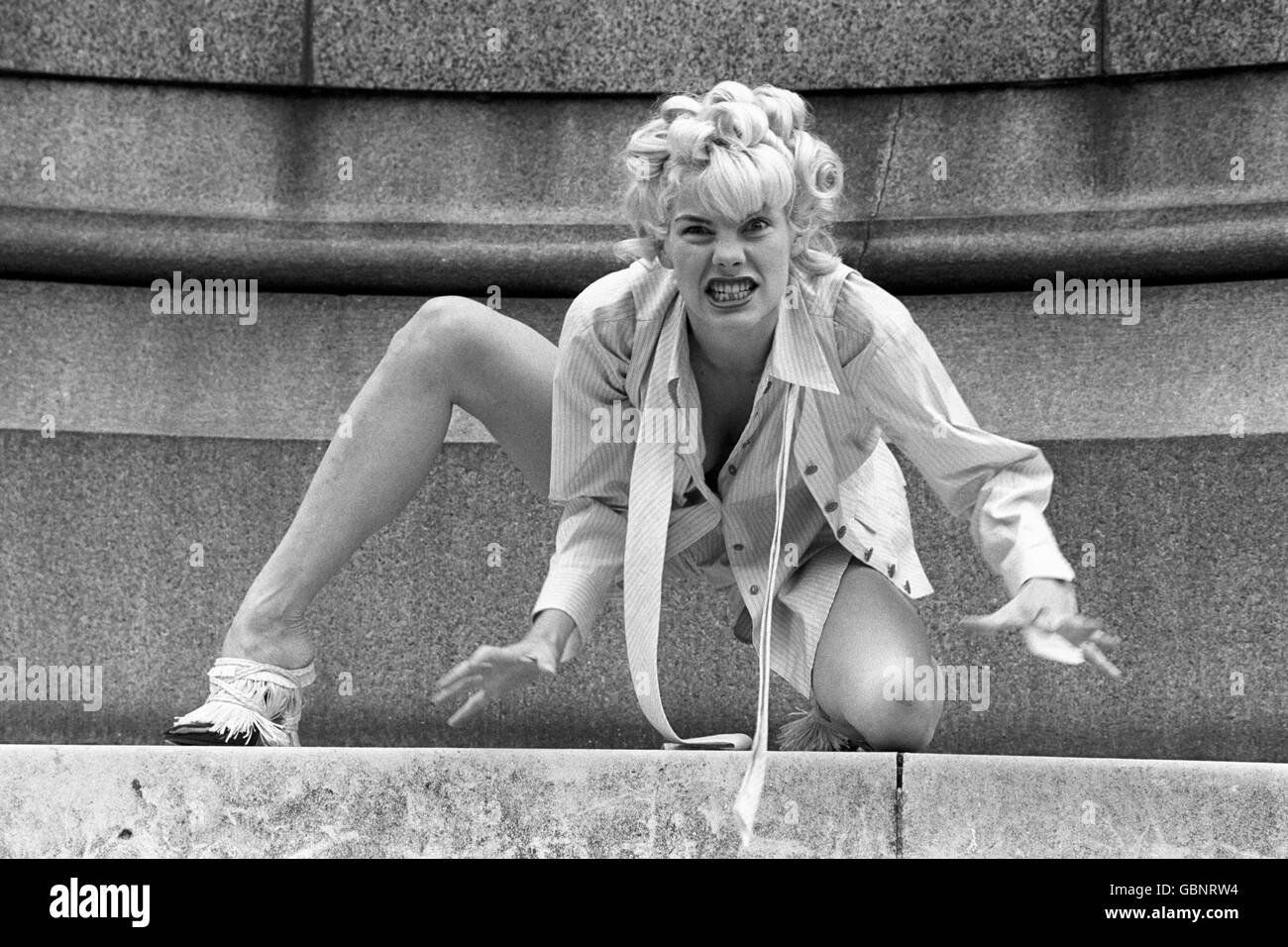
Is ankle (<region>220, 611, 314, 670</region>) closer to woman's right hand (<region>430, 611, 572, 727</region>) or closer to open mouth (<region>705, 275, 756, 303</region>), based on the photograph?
woman's right hand (<region>430, 611, 572, 727</region>)

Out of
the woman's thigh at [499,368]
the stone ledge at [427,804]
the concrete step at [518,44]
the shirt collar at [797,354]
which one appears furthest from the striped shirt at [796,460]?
the concrete step at [518,44]

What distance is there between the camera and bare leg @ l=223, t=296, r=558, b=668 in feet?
16.5

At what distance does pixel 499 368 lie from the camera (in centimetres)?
507

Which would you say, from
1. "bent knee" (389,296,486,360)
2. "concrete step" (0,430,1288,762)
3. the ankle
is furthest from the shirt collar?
"concrete step" (0,430,1288,762)

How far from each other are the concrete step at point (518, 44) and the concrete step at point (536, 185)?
9 centimetres

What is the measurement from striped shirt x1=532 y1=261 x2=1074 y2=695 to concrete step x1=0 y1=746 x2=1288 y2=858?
543 millimetres

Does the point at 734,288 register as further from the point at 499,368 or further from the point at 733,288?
the point at 499,368

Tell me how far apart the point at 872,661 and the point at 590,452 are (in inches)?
32.8

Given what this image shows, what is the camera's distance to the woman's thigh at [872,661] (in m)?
4.62

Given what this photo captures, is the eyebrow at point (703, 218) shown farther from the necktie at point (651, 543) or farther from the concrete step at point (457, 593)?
the concrete step at point (457, 593)

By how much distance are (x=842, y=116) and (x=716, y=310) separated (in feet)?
9.85

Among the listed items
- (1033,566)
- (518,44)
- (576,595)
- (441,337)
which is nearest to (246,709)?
(576,595)
